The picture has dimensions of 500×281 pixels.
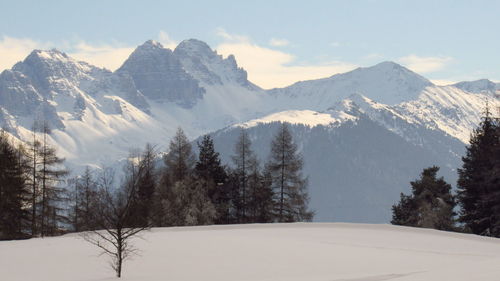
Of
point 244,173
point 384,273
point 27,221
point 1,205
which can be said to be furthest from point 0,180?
point 384,273

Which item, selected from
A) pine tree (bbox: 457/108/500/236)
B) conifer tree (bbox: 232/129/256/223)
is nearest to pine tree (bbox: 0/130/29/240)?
conifer tree (bbox: 232/129/256/223)

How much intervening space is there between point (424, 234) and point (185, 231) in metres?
14.9

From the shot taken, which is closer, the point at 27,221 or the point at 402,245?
the point at 402,245

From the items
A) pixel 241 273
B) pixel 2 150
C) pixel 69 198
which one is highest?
pixel 2 150

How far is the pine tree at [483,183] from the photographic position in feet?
172

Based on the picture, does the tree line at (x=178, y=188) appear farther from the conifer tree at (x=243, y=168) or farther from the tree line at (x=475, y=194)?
the tree line at (x=475, y=194)

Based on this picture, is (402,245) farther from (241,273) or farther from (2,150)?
(2,150)

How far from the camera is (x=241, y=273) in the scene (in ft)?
91.2

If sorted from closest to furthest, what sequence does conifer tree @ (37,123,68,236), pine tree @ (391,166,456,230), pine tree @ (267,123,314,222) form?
1. conifer tree @ (37,123,68,236)
2. pine tree @ (267,123,314,222)
3. pine tree @ (391,166,456,230)

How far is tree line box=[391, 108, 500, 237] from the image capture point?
174ft

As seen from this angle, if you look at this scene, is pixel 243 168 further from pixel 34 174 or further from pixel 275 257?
pixel 275 257

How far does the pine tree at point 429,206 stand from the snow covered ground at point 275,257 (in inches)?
719

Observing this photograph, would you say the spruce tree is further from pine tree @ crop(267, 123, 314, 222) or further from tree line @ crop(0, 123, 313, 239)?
pine tree @ crop(267, 123, 314, 222)

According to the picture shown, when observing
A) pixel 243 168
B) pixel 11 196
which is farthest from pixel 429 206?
pixel 11 196
